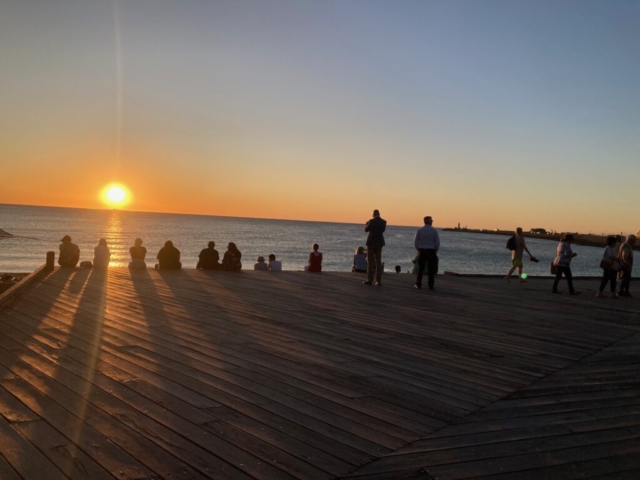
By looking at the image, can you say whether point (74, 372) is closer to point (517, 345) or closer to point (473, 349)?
point (473, 349)

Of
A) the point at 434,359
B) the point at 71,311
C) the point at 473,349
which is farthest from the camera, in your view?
the point at 71,311

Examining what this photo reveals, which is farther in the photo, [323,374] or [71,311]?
[71,311]

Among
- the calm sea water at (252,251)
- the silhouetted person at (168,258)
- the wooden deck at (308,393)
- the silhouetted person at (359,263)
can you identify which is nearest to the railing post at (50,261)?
the silhouetted person at (168,258)

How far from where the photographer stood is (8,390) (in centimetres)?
438

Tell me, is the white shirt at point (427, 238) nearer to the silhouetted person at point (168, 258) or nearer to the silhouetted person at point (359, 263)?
the silhouetted person at point (359, 263)

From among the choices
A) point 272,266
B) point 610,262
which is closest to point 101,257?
point 272,266

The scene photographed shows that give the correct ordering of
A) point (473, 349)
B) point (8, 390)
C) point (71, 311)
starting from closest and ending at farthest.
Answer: point (8, 390)
point (473, 349)
point (71, 311)

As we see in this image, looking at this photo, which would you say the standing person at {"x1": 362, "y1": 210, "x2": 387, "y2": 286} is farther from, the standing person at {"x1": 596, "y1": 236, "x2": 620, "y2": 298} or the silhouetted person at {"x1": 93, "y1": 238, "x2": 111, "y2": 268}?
the silhouetted person at {"x1": 93, "y1": 238, "x2": 111, "y2": 268}

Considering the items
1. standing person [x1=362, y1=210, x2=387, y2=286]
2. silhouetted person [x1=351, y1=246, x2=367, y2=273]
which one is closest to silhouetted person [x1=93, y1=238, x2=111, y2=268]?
standing person [x1=362, y1=210, x2=387, y2=286]

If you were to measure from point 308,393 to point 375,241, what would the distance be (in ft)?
30.4

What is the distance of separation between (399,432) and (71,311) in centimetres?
626

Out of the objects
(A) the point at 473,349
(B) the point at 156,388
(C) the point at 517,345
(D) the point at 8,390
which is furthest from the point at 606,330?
(D) the point at 8,390

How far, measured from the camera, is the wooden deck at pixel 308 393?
325 cm

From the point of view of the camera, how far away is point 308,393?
4555 millimetres
